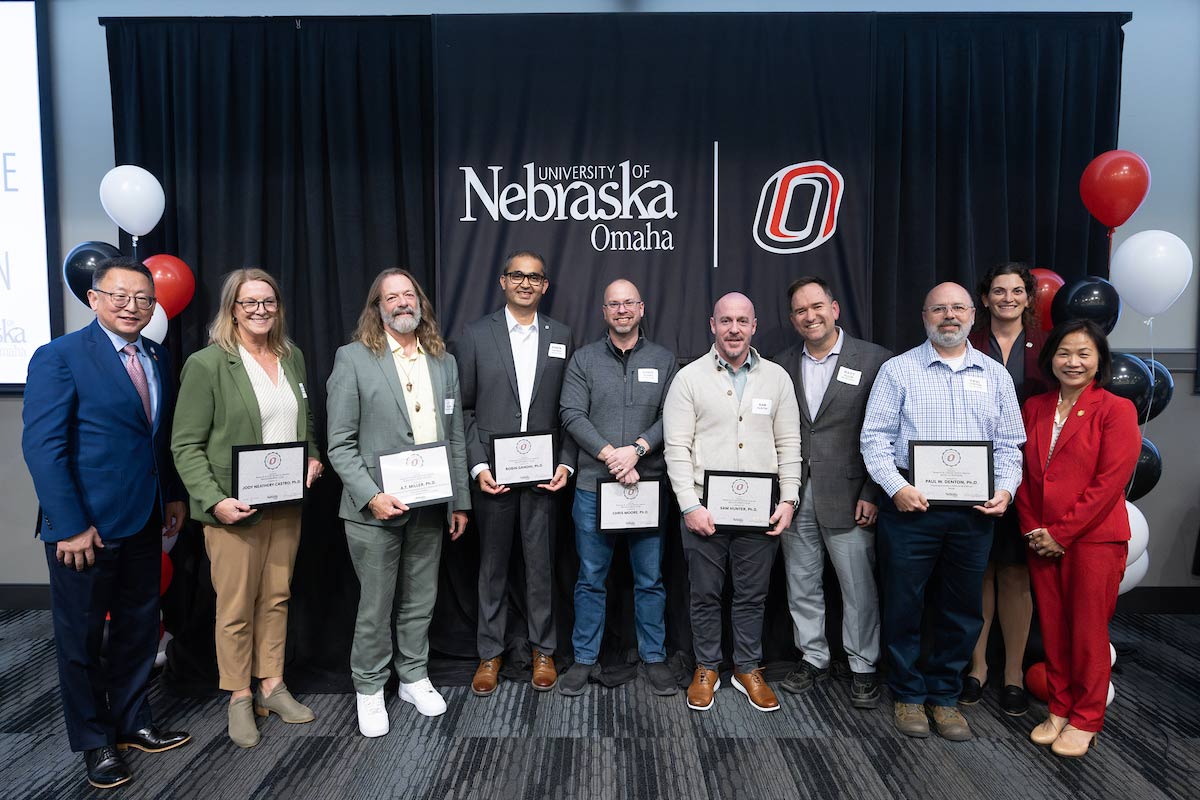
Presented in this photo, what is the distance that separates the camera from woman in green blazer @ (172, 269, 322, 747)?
234cm

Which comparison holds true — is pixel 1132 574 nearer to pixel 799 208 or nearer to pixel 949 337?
pixel 949 337

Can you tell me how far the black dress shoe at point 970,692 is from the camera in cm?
273

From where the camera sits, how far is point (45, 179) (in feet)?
11.3

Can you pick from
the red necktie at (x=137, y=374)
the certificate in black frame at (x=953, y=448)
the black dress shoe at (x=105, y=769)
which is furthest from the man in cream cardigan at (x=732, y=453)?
the black dress shoe at (x=105, y=769)

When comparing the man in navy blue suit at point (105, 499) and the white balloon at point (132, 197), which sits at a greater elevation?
the white balloon at point (132, 197)

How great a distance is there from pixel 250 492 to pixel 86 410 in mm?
581

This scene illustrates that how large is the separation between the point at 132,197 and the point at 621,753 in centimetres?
319

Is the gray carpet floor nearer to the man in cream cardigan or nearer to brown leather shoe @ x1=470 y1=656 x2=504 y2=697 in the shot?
brown leather shoe @ x1=470 y1=656 x2=504 y2=697

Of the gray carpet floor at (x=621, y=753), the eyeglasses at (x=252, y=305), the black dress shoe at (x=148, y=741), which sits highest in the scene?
the eyeglasses at (x=252, y=305)

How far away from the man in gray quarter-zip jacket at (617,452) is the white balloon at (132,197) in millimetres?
2085

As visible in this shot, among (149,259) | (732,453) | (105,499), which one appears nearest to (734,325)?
(732,453)

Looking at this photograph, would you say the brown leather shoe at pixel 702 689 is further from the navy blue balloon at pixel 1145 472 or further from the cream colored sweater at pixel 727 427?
the navy blue balloon at pixel 1145 472

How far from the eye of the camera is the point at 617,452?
264cm

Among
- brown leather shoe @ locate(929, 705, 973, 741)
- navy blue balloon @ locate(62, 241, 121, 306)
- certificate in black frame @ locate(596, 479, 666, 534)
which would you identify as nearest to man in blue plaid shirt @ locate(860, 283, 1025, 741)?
brown leather shoe @ locate(929, 705, 973, 741)
